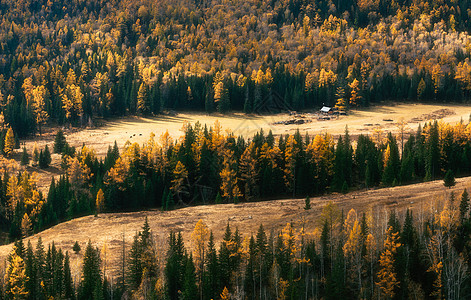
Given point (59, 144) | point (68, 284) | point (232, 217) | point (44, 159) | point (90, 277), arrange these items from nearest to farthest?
point (68, 284) → point (90, 277) → point (232, 217) → point (44, 159) → point (59, 144)

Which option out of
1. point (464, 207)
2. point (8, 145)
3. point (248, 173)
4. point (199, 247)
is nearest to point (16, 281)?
point (199, 247)

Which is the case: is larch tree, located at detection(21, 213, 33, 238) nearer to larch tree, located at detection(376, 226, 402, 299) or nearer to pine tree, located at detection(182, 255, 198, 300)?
pine tree, located at detection(182, 255, 198, 300)

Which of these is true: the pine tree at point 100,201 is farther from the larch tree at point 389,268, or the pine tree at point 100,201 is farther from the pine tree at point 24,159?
the larch tree at point 389,268

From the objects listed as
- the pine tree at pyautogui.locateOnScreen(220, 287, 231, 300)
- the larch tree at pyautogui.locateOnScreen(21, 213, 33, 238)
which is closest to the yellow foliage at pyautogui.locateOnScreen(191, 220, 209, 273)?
the pine tree at pyautogui.locateOnScreen(220, 287, 231, 300)

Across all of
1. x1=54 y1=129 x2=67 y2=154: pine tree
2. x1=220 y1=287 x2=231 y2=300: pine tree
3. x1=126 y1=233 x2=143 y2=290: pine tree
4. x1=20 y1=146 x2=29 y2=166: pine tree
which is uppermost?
x1=54 y1=129 x2=67 y2=154: pine tree

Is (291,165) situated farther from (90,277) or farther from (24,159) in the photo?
(24,159)

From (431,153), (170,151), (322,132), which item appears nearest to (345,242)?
(431,153)
